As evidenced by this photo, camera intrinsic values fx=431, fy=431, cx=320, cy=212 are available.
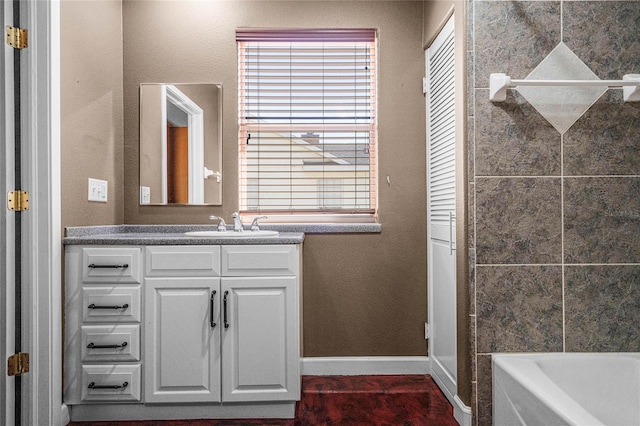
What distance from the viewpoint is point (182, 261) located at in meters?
2.00

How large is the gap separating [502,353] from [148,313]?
61.5 inches

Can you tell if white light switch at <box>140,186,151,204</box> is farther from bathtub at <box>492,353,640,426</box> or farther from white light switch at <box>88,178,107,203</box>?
bathtub at <box>492,353,640,426</box>

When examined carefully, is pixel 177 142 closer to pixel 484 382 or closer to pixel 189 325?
pixel 189 325

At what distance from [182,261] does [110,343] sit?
1.61 feet

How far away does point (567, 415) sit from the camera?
1202mm

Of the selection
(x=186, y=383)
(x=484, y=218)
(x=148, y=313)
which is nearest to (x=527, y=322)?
(x=484, y=218)

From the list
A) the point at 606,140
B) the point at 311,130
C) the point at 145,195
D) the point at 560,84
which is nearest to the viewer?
the point at 560,84

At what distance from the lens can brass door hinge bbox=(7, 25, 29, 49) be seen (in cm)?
182

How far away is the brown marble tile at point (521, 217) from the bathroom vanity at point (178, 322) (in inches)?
34.1

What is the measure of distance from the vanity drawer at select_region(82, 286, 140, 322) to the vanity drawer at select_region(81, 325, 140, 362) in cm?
4

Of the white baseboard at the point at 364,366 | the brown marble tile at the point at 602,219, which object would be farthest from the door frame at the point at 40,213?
the brown marble tile at the point at 602,219

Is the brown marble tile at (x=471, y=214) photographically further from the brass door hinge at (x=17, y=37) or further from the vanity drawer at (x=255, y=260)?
the brass door hinge at (x=17, y=37)

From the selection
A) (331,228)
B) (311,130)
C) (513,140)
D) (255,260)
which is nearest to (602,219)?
(513,140)

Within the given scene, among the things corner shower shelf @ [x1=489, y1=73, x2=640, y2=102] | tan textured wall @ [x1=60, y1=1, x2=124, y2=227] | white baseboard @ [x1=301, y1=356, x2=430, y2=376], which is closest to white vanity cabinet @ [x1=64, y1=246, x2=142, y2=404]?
tan textured wall @ [x1=60, y1=1, x2=124, y2=227]
